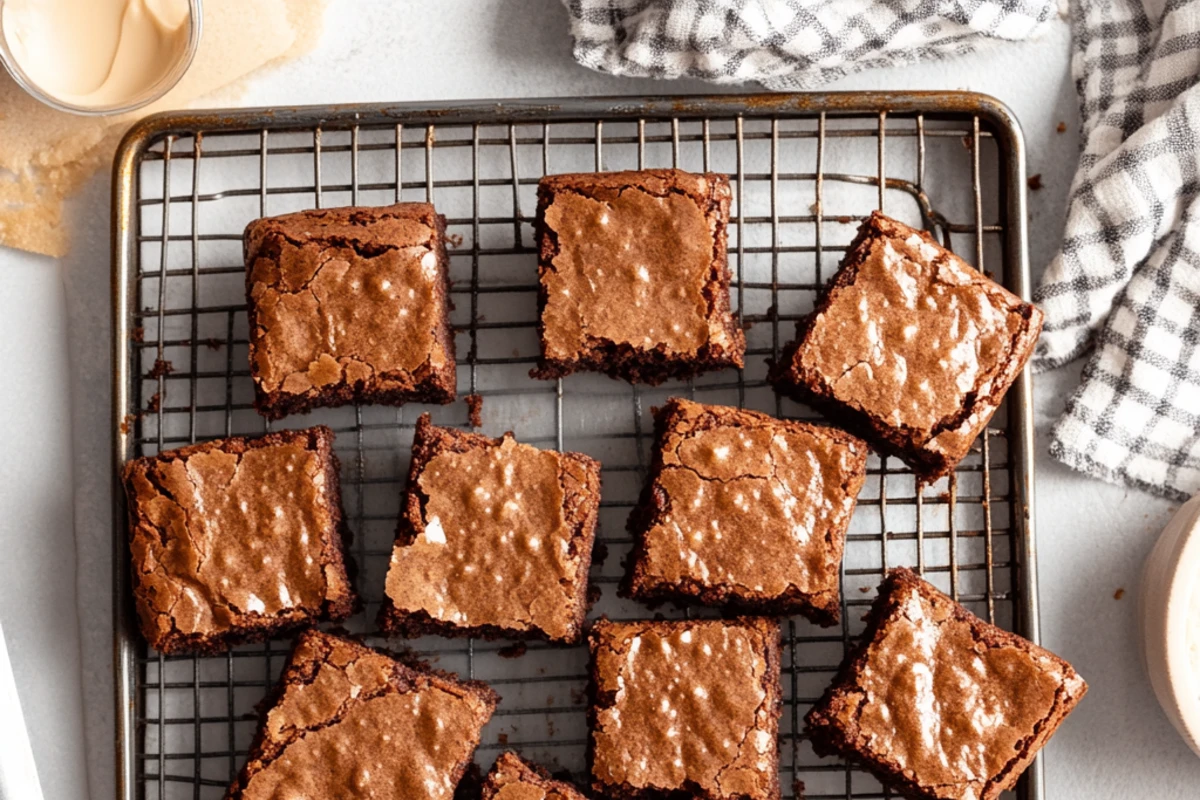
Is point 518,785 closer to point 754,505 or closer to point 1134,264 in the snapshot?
point 754,505

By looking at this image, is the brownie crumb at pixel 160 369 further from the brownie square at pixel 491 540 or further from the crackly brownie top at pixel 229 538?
the brownie square at pixel 491 540

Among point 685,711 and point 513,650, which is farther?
point 513,650

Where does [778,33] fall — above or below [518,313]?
above

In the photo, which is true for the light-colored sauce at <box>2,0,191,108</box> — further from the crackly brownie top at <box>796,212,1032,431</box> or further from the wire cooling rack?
the crackly brownie top at <box>796,212,1032,431</box>

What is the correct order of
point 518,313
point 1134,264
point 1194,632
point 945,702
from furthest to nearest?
point 518,313 < point 1134,264 < point 1194,632 < point 945,702

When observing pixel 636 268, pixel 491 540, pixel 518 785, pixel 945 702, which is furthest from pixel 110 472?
pixel 945 702

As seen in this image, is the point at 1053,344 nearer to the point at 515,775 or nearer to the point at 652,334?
the point at 652,334

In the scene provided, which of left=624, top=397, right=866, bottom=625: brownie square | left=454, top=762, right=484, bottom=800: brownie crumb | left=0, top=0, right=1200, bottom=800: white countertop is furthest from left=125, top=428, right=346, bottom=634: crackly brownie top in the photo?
left=624, top=397, right=866, bottom=625: brownie square
